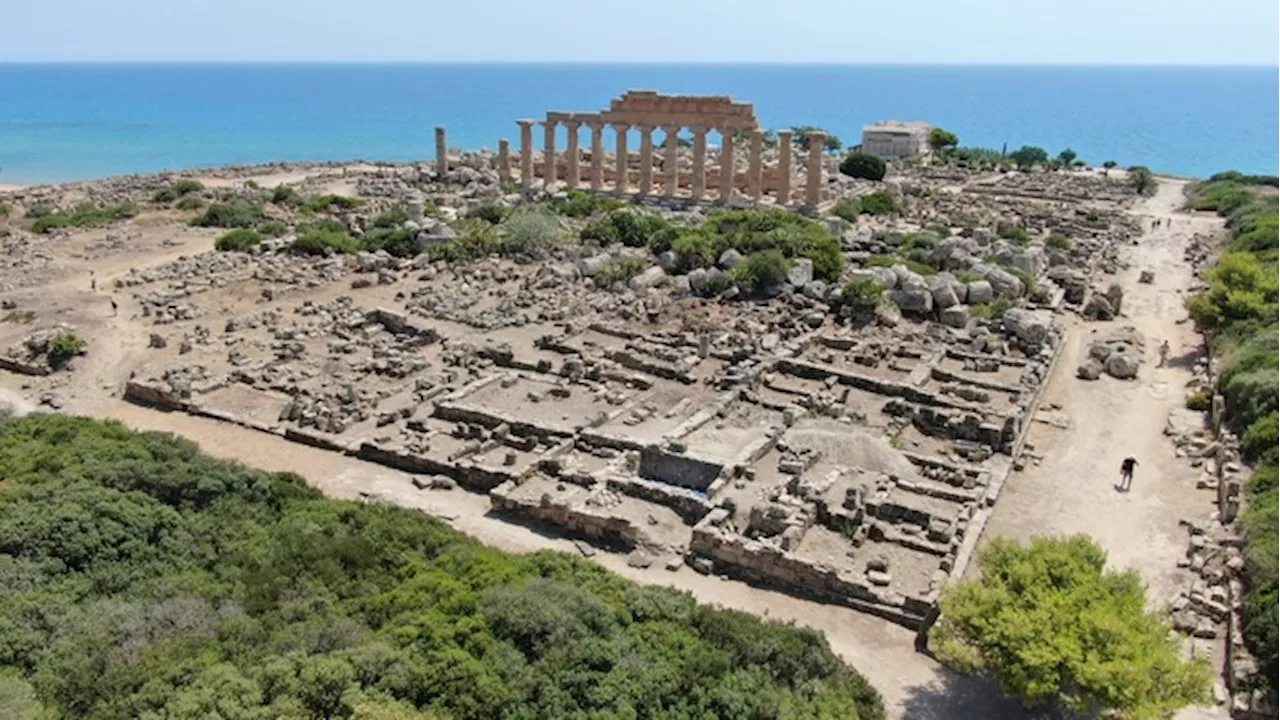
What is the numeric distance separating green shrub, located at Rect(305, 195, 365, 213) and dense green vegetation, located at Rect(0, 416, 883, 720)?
119 feet

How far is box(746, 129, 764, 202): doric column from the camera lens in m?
50.8

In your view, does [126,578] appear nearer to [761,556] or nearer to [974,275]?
[761,556]

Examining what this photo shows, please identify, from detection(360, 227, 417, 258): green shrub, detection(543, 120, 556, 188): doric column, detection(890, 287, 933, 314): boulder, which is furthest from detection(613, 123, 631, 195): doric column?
detection(890, 287, 933, 314): boulder

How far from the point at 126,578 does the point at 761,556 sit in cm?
949

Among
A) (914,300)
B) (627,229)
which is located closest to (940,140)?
(627,229)

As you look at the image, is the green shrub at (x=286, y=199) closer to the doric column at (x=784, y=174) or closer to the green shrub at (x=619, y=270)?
the green shrub at (x=619, y=270)

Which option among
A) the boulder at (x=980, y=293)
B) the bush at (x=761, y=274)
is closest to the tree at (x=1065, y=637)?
the boulder at (x=980, y=293)

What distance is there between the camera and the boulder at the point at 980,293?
32.8 meters

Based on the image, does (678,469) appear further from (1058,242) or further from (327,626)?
(1058,242)

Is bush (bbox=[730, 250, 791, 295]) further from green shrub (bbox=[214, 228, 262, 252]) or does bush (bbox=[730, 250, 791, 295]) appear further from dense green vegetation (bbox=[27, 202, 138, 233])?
dense green vegetation (bbox=[27, 202, 138, 233])

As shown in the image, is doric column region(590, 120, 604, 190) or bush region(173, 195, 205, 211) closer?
bush region(173, 195, 205, 211)

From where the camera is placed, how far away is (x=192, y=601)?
13328 mm

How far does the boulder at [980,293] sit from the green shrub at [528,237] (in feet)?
52.2

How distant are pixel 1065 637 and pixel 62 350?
24.9 m
